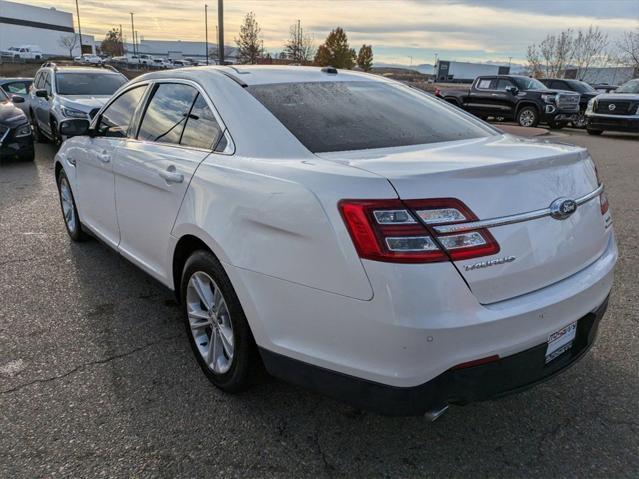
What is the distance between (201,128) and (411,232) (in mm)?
1591

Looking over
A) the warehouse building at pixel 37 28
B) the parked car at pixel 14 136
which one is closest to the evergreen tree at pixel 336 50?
the parked car at pixel 14 136

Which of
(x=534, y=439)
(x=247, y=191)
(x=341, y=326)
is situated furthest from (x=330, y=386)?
(x=534, y=439)

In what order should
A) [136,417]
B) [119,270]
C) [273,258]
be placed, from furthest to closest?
[119,270] → [136,417] → [273,258]

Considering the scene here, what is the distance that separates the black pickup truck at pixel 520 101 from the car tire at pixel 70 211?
55.2 ft

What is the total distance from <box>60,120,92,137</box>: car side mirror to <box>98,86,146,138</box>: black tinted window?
0.40 feet

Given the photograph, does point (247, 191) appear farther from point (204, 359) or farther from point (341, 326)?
point (204, 359)

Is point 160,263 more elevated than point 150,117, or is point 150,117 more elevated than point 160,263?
point 150,117

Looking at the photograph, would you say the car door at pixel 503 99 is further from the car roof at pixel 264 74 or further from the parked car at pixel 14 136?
the car roof at pixel 264 74

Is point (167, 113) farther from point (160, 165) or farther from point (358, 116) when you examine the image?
point (358, 116)

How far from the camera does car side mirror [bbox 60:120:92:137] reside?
421 cm

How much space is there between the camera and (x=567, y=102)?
18.1 m

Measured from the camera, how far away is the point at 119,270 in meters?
4.44

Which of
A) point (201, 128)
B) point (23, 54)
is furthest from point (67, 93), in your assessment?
point (23, 54)

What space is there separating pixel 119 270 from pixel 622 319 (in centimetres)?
389
